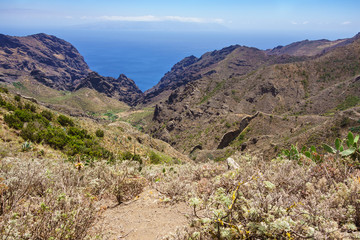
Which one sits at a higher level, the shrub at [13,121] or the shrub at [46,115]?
the shrub at [13,121]

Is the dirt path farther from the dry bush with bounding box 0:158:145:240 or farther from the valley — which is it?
the dry bush with bounding box 0:158:145:240

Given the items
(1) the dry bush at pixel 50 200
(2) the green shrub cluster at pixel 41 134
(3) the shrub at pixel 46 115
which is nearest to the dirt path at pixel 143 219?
(1) the dry bush at pixel 50 200

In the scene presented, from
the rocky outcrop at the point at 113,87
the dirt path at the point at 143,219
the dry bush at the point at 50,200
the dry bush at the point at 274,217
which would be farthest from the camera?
the rocky outcrop at the point at 113,87

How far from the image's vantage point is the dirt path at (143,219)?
3.01 meters

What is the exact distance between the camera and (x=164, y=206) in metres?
4.12

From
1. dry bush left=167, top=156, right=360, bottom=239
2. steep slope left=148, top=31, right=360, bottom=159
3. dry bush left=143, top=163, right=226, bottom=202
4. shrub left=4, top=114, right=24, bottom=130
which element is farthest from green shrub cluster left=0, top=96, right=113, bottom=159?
steep slope left=148, top=31, right=360, bottom=159

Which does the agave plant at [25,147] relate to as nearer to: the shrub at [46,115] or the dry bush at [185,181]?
the dry bush at [185,181]

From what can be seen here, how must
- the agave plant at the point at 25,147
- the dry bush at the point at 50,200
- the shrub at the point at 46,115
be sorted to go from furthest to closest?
the shrub at the point at 46,115 → the agave plant at the point at 25,147 → the dry bush at the point at 50,200

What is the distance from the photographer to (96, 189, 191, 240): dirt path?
9.87 feet

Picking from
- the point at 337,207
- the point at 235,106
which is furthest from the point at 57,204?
the point at 235,106

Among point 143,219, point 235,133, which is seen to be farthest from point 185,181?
point 235,133

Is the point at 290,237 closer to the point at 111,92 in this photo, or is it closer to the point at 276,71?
the point at 276,71

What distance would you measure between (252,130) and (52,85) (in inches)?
6162

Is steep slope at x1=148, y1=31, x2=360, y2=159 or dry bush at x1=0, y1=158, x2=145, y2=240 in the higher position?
dry bush at x1=0, y1=158, x2=145, y2=240
